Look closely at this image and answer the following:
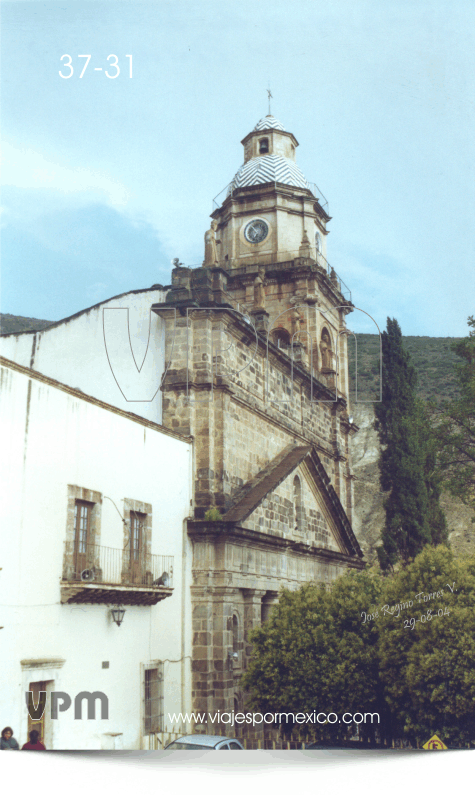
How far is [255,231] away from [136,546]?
54.8 feet

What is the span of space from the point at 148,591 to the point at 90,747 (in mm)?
3090

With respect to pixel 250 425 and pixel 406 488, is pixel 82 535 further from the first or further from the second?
pixel 406 488

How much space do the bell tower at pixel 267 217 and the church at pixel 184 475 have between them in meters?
1.87

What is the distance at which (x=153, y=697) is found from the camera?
15.0 meters

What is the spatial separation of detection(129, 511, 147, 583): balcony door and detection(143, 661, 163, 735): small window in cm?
174

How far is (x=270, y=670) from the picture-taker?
15.2 meters

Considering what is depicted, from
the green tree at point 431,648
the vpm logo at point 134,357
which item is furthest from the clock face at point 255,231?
the green tree at point 431,648

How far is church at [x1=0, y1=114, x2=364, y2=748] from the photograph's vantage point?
43.7ft

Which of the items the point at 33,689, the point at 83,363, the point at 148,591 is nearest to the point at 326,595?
the point at 148,591

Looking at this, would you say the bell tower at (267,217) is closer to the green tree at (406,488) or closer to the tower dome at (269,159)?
the tower dome at (269,159)

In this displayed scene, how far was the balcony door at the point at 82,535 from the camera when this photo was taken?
13.1 metres

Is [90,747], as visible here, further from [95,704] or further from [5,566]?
[5,566]

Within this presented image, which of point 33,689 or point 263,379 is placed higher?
point 263,379

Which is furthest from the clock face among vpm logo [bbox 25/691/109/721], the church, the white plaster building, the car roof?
the car roof
